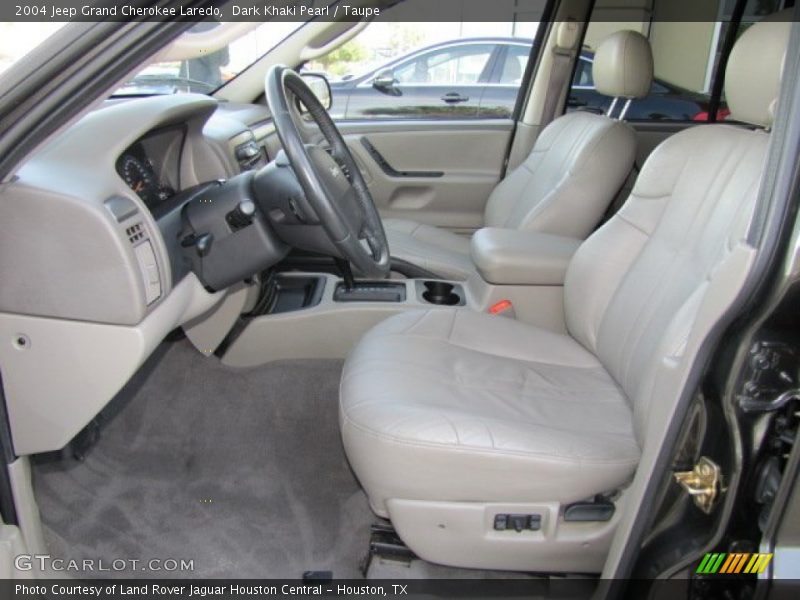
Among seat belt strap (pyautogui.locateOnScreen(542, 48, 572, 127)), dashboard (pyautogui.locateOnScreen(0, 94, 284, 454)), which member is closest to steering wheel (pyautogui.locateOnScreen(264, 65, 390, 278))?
dashboard (pyautogui.locateOnScreen(0, 94, 284, 454))

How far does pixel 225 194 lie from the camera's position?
1736 mm

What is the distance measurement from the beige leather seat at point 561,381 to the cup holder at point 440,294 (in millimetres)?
462

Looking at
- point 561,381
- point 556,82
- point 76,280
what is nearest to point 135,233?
point 76,280

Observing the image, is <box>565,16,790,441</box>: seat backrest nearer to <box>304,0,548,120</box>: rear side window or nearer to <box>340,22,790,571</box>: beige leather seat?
<box>340,22,790,571</box>: beige leather seat

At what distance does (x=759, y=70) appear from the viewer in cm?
135

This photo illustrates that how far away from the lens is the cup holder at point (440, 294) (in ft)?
7.77

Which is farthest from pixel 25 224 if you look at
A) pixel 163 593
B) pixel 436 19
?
pixel 436 19

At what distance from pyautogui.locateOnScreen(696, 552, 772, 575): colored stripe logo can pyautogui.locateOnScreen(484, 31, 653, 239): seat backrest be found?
4.92 ft

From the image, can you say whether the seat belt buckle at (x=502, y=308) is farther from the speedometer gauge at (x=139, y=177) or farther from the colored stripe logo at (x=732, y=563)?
the colored stripe logo at (x=732, y=563)

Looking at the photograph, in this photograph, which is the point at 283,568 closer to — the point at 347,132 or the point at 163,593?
the point at 163,593

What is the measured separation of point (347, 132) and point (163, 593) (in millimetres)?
2282

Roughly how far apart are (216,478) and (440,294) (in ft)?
3.06

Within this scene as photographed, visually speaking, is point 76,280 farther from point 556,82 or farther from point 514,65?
point 514,65

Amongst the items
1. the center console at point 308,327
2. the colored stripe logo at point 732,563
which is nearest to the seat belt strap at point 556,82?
the center console at point 308,327
